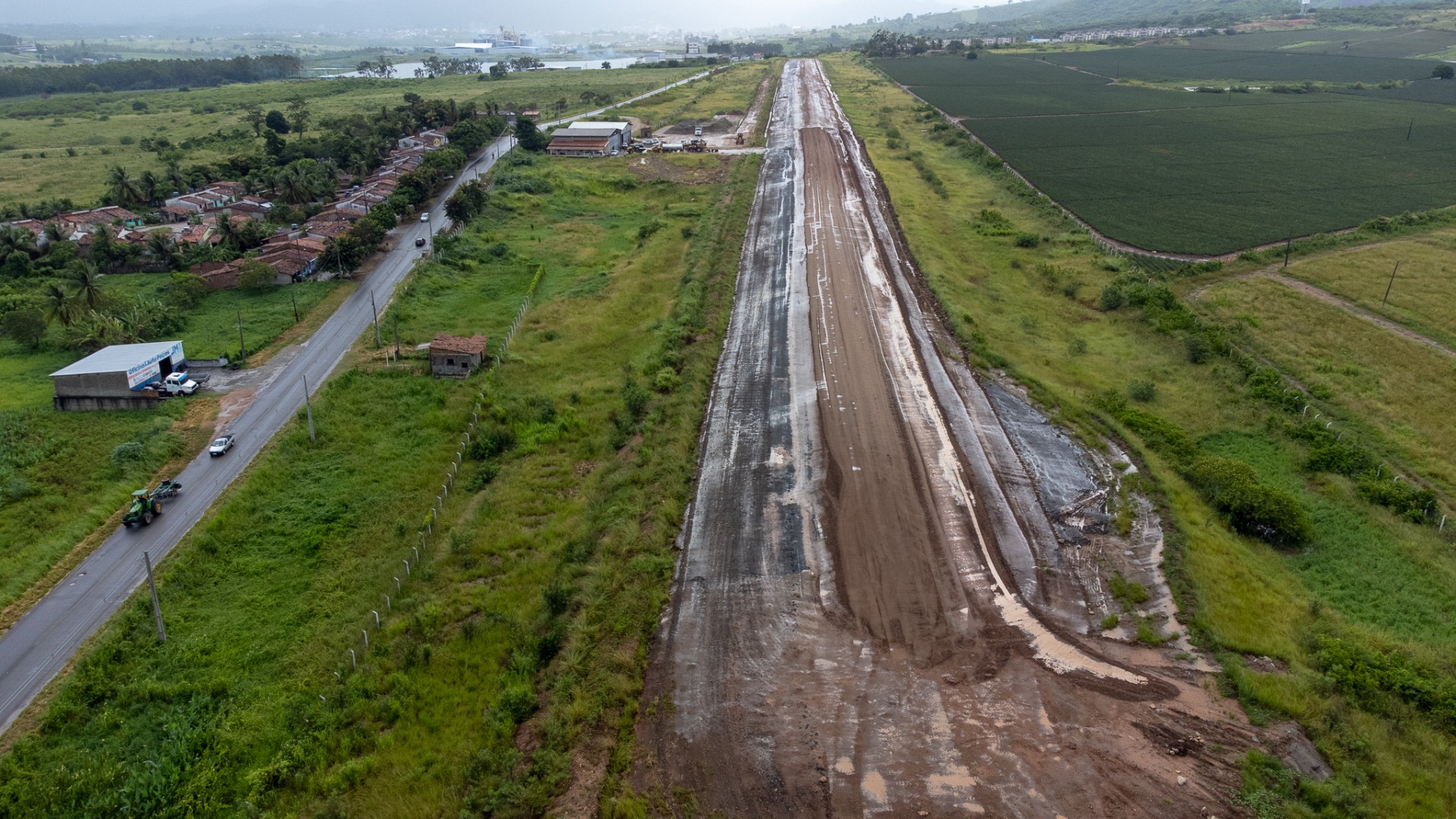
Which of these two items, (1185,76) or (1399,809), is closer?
(1399,809)

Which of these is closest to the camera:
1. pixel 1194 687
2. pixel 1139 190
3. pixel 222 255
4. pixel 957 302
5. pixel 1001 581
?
pixel 1194 687

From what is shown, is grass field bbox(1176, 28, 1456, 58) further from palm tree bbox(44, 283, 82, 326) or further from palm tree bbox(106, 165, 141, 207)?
palm tree bbox(44, 283, 82, 326)

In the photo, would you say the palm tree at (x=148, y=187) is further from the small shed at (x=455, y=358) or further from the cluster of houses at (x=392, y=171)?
the small shed at (x=455, y=358)

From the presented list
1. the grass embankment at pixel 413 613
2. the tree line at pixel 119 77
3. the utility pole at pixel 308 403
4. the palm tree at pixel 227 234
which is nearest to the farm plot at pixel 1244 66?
the grass embankment at pixel 413 613

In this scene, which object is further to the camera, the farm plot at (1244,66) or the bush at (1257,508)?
the farm plot at (1244,66)

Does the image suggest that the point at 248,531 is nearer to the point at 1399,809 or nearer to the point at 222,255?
the point at 1399,809

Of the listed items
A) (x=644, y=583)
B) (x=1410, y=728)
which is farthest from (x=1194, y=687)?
(x=644, y=583)
